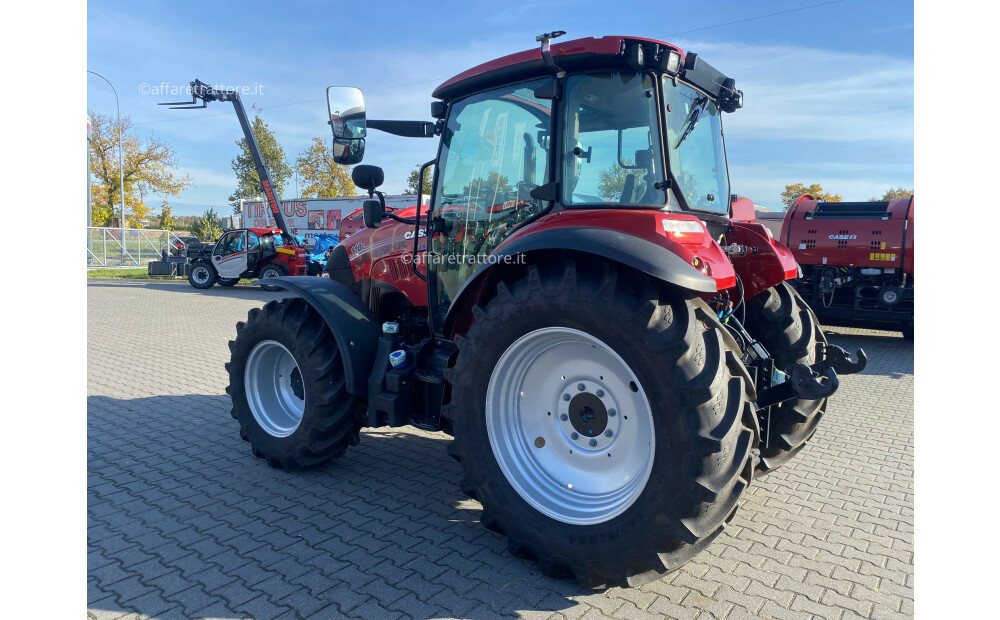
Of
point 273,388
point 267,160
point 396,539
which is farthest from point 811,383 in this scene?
point 267,160

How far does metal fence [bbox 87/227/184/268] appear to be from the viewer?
30.4 m

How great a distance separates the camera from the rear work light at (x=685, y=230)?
285cm

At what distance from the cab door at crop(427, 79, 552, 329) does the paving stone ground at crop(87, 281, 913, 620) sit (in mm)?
1304

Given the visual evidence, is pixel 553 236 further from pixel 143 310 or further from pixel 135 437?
pixel 143 310

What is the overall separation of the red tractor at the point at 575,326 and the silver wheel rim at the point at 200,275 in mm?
18510

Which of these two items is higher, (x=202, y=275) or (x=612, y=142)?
(x=612, y=142)

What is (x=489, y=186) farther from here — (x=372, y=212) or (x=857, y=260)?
(x=857, y=260)

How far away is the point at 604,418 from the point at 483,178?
159 centimetres

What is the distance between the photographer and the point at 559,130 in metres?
3.24

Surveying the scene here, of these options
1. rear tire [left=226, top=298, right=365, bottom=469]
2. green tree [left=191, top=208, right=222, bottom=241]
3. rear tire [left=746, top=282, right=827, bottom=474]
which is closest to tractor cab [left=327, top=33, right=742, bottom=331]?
rear tire [left=746, top=282, right=827, bottom=474]

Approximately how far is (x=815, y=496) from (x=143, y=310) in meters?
14.4

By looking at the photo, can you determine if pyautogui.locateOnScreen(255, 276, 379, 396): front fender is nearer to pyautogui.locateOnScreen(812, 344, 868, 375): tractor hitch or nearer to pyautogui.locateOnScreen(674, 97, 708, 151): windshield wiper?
pyautogui.locateOnScreen(674, 97, 708, 151): windshield wiper

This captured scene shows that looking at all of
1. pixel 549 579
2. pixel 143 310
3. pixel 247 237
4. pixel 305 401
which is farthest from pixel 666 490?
pixel 247 237

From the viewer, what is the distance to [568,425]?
316 centimetres
